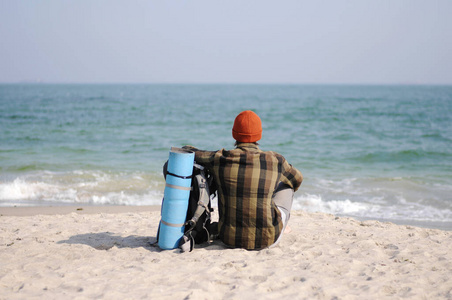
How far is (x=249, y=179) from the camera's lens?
3.74 m

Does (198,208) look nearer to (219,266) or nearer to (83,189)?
(219,266)

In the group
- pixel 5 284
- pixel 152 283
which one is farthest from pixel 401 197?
pixel 5 284

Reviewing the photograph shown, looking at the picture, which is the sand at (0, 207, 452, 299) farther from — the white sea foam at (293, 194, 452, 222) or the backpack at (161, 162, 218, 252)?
the white sea foam at (293, 194, 452, 222)

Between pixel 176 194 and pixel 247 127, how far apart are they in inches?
35.0

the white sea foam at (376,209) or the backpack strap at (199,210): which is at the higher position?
the backpack strap at (199,210)

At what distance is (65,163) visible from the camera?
10922mm

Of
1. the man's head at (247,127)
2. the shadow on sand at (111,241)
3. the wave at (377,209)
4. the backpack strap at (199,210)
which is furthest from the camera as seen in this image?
the wave at (377,209)

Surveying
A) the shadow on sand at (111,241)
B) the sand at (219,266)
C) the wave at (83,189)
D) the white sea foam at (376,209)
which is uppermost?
the sand at (219,266)

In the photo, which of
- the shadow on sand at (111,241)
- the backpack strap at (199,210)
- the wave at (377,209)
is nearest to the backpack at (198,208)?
the backpack strap at (199,210)

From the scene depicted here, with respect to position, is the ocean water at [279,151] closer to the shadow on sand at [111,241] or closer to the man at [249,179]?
the shadow on sand at [111,241]

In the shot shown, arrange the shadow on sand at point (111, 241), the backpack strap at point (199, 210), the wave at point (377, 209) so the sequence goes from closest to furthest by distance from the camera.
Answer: the backpack strap at point (199, 210)
the shadow on sand at point (111, 241)
the wave at point (377, 209)

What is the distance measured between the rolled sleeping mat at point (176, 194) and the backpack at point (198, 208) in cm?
7

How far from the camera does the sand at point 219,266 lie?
10.3ft

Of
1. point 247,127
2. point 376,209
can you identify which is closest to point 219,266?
point 247,127
